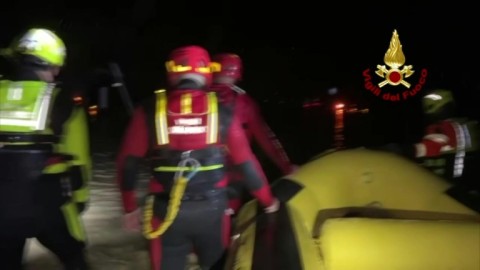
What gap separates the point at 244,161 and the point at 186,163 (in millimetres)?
332

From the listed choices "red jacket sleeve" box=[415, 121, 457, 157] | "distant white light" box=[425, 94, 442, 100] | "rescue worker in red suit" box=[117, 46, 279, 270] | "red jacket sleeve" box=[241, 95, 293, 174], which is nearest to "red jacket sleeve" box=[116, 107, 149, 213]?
"rescue worker in red suit" box=[117, 46, 279, 270]

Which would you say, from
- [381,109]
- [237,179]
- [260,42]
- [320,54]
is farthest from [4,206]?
[260,42]

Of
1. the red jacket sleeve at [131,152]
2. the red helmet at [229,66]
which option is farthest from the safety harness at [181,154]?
the red helmet at [229,66]

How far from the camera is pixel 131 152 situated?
424 centimetres

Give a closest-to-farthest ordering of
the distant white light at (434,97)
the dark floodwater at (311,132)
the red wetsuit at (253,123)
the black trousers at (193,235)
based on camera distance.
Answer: the black trousers at (193,235) < the red wetsuit at (253,123) < the distant white light at (434,97) < the dark floodwater at (311,132)

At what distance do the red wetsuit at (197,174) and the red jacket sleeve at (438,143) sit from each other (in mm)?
1766

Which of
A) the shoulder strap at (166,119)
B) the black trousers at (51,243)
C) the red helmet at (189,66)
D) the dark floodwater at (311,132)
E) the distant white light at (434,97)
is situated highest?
the red helmet at (189,66)

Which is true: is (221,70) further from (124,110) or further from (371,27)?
(371,27)

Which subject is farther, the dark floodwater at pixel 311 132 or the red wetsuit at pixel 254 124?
the dark floodwater at pixel 311 132

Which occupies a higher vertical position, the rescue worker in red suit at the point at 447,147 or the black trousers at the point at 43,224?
the rescue worker in red suit at the point at 447,147

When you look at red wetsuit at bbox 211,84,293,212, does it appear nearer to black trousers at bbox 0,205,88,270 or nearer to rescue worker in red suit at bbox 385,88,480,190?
rescue worker in red suit at bbox 385,88,480,190

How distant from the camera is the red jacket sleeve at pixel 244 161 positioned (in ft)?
13.9

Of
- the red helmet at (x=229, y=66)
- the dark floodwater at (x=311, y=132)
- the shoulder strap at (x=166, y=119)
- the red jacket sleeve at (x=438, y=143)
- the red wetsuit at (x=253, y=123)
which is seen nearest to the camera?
the shoulder strap at (x=166, y=119)

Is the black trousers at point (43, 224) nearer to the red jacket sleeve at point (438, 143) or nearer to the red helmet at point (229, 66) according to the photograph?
the red helmet at point (229, 66)
